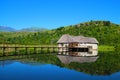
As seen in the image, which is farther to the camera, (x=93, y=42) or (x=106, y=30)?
(x=106, y=30)

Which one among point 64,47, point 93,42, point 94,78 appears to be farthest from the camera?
point 93,42

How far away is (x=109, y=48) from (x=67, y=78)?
97103mm

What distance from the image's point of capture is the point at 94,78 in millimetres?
31844

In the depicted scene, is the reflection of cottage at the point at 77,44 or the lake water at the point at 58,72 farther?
the reflection of cottage at the point at 77,44

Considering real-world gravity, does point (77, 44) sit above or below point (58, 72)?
above

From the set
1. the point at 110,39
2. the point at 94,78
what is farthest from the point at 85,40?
the point at 94,78

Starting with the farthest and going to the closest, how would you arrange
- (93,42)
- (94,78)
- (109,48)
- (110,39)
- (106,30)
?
(106,30) < (110,39) < (109,48) < (93,42) < (94,78)

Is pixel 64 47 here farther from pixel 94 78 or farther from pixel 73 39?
pixel 94 78

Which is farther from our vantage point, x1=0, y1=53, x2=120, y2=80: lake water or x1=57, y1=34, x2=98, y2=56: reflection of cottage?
x1=57, y1=34, x2=98, y2=56: reflection of cottage

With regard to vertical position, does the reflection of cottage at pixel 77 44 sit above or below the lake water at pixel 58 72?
above

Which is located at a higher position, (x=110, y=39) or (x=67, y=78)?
(x=110, y=39)

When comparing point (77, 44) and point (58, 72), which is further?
point (77, 44)

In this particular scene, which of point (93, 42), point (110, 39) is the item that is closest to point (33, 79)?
point (93, 42)

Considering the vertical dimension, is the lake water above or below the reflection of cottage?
below
